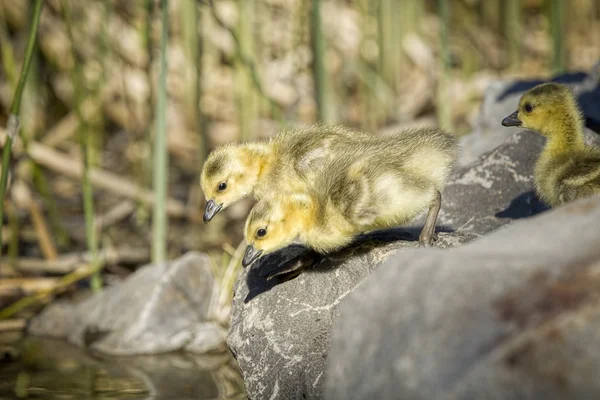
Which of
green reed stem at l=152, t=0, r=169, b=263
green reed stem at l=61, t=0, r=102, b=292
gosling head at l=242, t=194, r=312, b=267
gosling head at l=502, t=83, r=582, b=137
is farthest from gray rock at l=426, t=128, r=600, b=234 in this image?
green reed stem at l=61, t=0, r=102, b=292

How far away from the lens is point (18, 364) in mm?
4039

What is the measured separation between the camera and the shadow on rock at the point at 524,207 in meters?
3.59

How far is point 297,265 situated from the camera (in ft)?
10.2

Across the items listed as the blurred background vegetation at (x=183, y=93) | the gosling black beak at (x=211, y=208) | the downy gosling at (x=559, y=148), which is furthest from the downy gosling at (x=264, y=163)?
the blurred background vegetation at (x=183, y=93)

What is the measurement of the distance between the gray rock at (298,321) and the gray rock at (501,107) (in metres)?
1.16

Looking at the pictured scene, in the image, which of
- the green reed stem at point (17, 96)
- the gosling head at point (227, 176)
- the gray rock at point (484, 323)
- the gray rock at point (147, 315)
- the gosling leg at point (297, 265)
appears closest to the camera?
the gray rock at point (484, 323)

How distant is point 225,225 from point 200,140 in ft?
2.97

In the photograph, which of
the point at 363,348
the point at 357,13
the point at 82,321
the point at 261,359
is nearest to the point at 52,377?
the point at 82,321

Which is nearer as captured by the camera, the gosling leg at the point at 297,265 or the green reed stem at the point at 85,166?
the gosling leg at the point at 297,265

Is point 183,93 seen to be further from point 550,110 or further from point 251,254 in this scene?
point 251,254

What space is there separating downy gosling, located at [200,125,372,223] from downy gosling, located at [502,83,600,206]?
2.22ft

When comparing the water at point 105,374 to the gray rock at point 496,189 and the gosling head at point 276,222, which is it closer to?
the gosling head at point 276,222

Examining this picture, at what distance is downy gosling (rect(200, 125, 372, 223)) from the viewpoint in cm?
361

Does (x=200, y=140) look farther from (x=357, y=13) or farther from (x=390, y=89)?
(x=357, y=13)
